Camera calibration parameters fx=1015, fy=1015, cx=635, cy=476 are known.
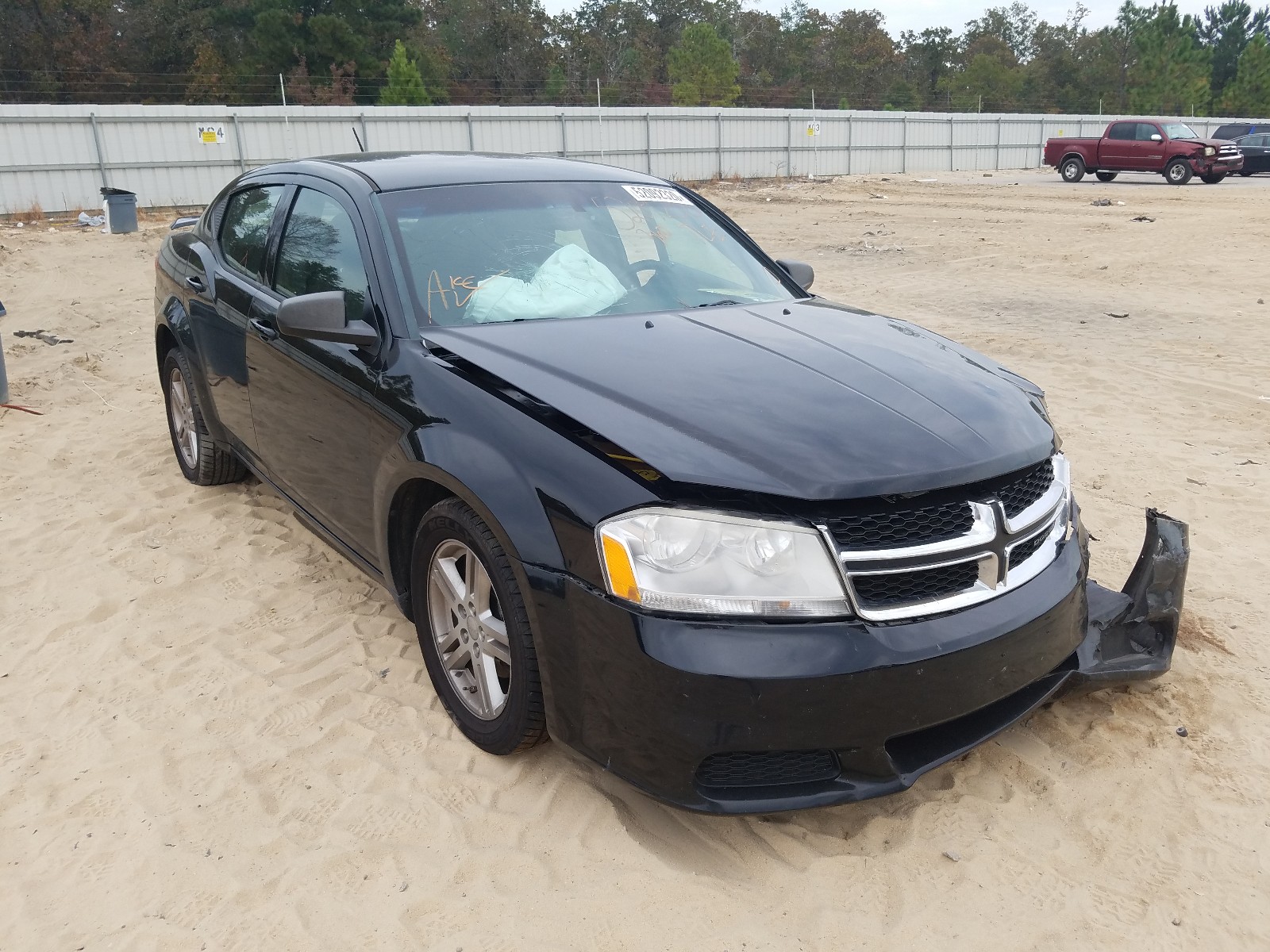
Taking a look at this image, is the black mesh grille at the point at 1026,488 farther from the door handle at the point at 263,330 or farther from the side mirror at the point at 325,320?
the door handle at the point at 263,330

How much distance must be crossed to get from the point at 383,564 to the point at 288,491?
984mm

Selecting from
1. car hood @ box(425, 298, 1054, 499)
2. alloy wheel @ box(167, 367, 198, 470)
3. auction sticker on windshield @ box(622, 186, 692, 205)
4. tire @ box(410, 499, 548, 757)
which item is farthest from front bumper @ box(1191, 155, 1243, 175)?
tire @ box(410, 499, 548, 757)

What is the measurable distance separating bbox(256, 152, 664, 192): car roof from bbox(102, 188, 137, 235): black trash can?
15.8 meters

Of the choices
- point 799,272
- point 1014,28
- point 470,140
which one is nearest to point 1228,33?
point 1014,28

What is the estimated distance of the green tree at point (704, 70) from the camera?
51.1 meters

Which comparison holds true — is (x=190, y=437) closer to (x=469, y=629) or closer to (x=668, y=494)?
(x=469, y=629)

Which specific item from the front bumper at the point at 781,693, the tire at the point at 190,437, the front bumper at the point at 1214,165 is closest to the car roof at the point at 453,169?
the tire at the point at 190,437

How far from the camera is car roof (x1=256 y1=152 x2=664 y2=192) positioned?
365cm

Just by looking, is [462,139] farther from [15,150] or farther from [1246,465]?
[1246,465]

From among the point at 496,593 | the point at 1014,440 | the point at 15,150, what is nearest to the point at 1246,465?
the point at 1014,440

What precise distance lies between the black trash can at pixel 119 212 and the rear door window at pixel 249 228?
15.2 m

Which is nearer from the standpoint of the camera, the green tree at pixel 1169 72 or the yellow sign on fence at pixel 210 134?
the yellow sign on fence at pixel 210 134

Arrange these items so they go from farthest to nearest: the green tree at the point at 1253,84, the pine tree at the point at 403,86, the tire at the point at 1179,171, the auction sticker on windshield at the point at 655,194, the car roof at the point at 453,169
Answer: the green tree at the point at 1253,84 → the pine tree at the point at 403,86 → the tire at the point at 1179,171 → the auction sticker on windshield at the point at 655,194 → the car roof at the point at 453,169

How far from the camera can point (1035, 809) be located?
8.94ft
